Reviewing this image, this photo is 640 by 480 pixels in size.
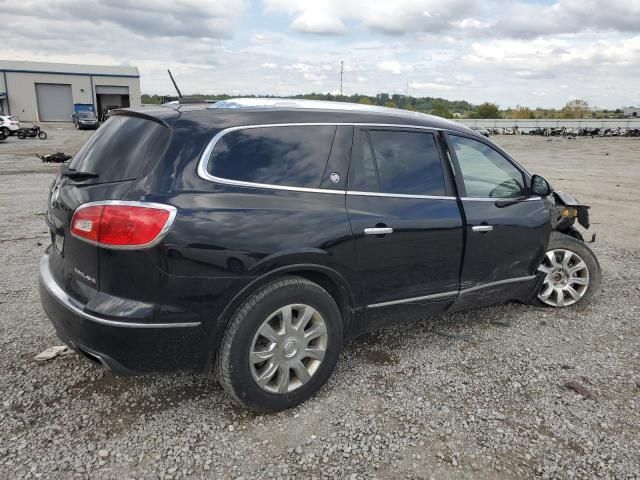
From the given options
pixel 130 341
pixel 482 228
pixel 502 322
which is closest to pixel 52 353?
pixel 130 341

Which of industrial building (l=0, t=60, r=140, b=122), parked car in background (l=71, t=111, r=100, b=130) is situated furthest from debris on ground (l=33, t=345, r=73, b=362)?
industrial building (l=0, t=60, r=140, b=122)

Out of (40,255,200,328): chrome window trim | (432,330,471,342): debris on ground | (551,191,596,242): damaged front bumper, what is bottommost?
(432,330,471,342): debris on ground

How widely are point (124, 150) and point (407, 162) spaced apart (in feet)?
6.18

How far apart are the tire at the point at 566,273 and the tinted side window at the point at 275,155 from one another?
281 cm

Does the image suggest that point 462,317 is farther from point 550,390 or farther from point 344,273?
point 344,273

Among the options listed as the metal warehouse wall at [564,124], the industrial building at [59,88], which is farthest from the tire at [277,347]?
the metal warehouse wall at [564,124]

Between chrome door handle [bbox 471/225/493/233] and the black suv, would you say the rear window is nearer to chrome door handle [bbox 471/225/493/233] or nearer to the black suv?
the black suv

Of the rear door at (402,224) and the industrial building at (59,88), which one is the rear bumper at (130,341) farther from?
the industrial building at (59,88)

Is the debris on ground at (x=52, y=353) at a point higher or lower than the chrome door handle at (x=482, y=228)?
lower

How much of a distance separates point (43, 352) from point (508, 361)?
3474 mm

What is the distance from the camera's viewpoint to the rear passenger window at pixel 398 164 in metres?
3.29

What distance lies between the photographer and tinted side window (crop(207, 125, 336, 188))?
9.23ft

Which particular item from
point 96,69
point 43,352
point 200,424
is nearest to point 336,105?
point 200,424

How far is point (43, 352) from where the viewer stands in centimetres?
365
